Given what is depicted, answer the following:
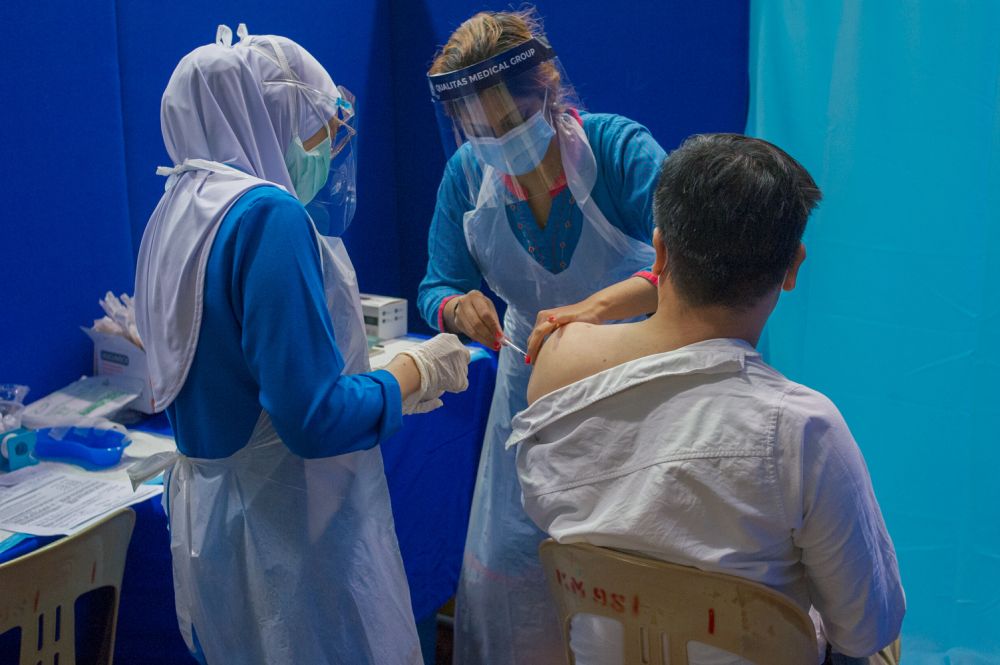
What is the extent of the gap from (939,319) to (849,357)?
22 cm

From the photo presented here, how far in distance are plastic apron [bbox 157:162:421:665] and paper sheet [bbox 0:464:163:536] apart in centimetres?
32

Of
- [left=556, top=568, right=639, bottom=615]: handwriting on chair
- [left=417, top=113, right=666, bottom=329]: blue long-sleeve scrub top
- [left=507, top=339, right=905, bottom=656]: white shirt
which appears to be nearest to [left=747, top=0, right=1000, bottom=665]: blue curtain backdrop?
[left=417, top=113, right=666, bottom=329]: blue long-sleeve scrub top

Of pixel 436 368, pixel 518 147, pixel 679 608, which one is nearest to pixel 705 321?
pixel 679 608

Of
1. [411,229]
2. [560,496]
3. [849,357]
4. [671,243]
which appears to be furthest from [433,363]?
[411,229]

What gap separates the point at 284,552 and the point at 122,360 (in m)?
1.10

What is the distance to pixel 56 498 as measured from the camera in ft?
5.19

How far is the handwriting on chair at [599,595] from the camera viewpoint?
3.23 feet

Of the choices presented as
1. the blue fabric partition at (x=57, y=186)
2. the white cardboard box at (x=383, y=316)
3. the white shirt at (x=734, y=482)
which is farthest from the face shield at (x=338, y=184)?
the white cardboard box at (x=383, y=316)

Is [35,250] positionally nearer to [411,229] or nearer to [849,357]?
[411,229]

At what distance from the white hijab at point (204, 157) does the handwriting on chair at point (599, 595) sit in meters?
0.57

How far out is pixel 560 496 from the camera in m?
1.09

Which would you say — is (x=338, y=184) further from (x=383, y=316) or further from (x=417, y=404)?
(x=383, y=316)

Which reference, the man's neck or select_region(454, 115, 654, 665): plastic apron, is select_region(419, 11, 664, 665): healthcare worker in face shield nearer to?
select_region(454, 115, 654, 665): plastic apron

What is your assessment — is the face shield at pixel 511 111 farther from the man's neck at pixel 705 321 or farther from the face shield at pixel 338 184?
the man's neck at pixel 705 321
